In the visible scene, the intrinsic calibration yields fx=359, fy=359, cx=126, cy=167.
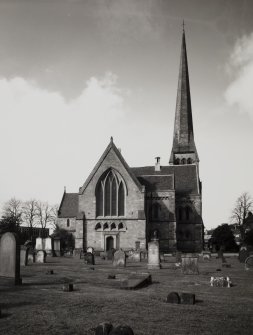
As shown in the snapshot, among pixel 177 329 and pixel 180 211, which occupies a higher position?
pixel 180 211

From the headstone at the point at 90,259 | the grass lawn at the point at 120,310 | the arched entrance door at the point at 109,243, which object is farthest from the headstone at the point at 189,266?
the arched entrance door at the point at 109,243

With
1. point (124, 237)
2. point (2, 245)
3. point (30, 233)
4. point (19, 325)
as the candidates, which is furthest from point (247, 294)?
point (30, 233)

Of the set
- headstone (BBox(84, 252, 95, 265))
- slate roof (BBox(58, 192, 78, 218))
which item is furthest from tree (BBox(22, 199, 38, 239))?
headstone (BBox(84, 252, 95, 265))

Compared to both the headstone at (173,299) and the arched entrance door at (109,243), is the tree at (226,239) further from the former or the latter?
the headstone at (173,299)

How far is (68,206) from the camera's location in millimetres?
57594

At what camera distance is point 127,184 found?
45.0 meters

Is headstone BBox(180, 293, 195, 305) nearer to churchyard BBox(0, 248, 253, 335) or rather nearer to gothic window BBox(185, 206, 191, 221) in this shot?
churchyard BBox(0, 248, 253, 335)

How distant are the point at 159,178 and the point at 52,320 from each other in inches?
1675

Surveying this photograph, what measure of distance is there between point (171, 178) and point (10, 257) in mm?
36795

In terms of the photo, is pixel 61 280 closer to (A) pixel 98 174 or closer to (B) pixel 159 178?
(A) pixel 98 174

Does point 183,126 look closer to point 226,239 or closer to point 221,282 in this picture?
point 226,239

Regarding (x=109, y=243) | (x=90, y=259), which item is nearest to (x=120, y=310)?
(x=90, y=259)

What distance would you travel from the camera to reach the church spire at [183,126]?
196ft

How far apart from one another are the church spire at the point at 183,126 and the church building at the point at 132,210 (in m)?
6.65
